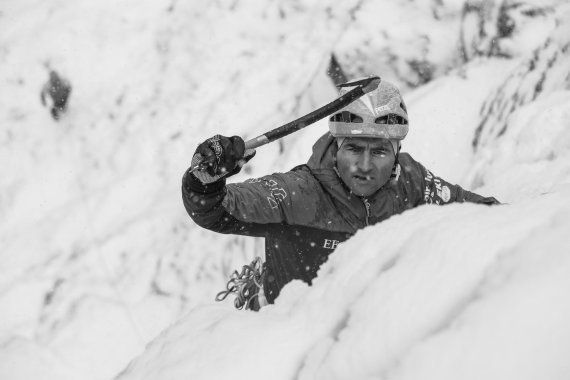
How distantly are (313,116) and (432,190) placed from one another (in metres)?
0.85

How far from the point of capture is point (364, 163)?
9.37 ft

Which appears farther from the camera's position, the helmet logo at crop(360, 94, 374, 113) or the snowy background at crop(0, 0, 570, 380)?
the snowy background at crop(0, 0, 570, 380)

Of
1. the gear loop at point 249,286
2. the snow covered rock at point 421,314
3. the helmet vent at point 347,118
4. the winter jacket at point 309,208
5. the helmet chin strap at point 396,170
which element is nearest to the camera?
the snow covered rock at point 421,314

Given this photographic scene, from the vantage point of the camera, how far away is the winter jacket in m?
2.73

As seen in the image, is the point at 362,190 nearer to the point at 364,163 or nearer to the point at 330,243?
the point at 364,163

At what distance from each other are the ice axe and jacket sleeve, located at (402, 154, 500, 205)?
1.83ft

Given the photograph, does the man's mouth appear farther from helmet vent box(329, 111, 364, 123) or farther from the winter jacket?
helmet vent box(329, 111, 364, 123)

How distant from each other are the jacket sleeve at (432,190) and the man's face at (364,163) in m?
0.28

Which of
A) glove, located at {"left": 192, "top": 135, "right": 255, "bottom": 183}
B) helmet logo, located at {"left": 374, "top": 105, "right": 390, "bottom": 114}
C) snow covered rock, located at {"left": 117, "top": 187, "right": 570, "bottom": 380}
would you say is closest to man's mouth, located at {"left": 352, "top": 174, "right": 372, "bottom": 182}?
helmet logo, located at {"left": 374, "top": 105, "right": 390, "bottom": 114}

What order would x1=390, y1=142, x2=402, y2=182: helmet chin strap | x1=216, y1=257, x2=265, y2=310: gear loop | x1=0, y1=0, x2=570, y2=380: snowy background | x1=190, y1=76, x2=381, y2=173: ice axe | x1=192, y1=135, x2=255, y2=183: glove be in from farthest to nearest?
1. x1=0, y1=0, x2=570, y2=380: snowy background
2. x1=216, y1=257, x2=265, y2=310: gear loop
3. x1=390, y1=142, x2=402, y2=182: helmet chin strap
4. x1=190, y1=76, x2=381, y2=173: ice axe
5. x1=192, y1=135, x2=255, y2=183: glove

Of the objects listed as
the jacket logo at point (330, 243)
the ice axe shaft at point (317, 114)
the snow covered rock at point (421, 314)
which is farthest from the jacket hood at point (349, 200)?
the snow covered rock at point (421, 314)

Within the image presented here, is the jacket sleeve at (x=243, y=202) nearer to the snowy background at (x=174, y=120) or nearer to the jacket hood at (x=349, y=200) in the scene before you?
the jacket hood at (x=349, y=200)

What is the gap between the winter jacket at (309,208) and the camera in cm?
273

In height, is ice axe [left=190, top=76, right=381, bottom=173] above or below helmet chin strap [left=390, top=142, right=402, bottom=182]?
above
